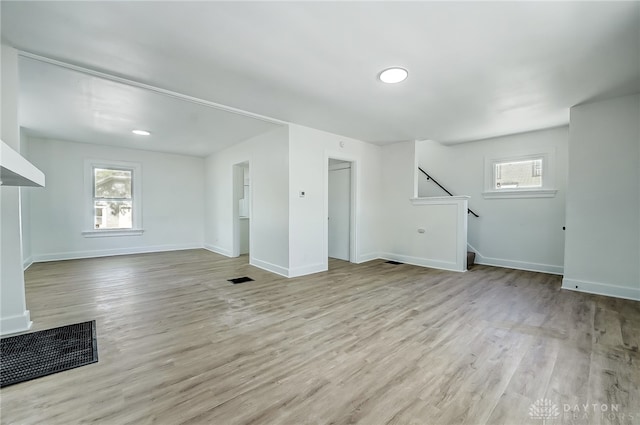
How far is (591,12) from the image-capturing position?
1857 millimetres

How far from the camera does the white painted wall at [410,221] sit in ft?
16.2

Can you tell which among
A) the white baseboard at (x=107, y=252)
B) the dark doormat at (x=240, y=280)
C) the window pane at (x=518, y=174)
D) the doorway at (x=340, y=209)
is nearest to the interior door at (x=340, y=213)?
the doorway at (x=340, y=209)

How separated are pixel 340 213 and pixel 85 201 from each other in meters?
5.50

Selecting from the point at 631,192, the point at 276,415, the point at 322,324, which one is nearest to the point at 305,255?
the point at 322,324

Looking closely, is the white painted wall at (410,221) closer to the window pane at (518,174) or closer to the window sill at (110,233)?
the window pane at (518,174)

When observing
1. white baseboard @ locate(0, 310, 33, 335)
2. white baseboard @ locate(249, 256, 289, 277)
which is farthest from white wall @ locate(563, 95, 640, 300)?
white baseboard @ locate(0, 310, 33, 335)

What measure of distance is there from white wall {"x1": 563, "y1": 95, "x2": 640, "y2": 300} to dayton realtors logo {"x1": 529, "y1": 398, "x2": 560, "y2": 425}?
3.05m

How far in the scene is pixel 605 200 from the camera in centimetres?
348

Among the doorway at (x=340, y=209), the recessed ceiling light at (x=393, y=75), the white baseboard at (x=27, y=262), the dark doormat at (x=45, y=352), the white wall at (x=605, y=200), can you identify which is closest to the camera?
the dark doormat at (x=45, y=352)

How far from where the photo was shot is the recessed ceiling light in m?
2.61

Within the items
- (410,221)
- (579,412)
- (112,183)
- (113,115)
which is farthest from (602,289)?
(112,183)

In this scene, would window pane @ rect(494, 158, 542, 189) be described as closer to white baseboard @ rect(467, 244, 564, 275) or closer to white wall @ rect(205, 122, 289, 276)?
white baseboard @ rect(467, 244, 564, 275)

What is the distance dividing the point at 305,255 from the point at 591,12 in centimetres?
401

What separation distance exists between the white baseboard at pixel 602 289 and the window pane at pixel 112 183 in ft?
27.9
